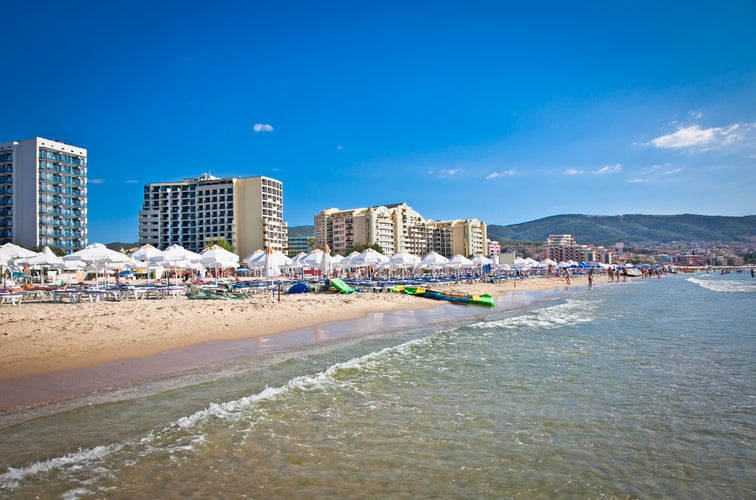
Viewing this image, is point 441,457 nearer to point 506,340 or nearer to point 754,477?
point 754,477

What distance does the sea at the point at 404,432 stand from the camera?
4.77 meters

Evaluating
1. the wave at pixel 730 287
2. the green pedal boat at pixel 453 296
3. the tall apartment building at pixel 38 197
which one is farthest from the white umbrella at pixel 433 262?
the tall apartment building at pixel 38 197

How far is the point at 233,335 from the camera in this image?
1373cm

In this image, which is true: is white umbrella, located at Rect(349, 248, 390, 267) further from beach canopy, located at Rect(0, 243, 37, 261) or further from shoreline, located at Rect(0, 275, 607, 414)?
beach canopy, located at Rect(0, 243, 37, 261)

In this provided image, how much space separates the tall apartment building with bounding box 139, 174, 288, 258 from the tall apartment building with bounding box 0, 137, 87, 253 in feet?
95.5

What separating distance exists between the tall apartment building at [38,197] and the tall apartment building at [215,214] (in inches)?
1146

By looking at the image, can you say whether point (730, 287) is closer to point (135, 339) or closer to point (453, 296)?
point (453, 296)

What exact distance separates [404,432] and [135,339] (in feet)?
28.1

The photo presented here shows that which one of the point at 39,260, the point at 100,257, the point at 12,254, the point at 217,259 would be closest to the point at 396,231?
the point at 217,259

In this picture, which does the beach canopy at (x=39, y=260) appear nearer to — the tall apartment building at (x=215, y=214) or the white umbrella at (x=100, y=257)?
the white umbrella at (x=100, y=257)

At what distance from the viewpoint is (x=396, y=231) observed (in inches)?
4478

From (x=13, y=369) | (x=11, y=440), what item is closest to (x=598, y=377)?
(x=11, y=440)

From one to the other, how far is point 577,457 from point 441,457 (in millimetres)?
1633

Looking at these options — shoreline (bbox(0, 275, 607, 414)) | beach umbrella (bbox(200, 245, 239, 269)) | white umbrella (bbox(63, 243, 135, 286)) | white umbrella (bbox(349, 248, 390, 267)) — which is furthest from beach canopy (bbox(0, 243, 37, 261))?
white umbrella (bbox(349, 248, 390, 267))
